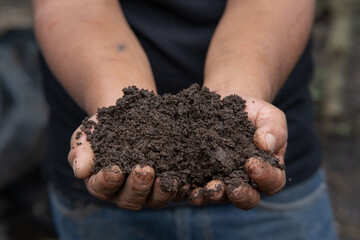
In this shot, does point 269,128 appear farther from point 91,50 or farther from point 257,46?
point 91,50

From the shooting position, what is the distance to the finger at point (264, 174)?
1.20 metres

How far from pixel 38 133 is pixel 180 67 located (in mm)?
1950

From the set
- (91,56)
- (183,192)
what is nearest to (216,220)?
(183,192)

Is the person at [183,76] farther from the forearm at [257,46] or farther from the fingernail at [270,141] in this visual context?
the fingernail at [270,141]

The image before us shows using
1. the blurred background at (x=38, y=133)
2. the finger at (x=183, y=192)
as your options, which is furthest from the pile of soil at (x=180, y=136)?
the blurred background at (x=38, y=133)

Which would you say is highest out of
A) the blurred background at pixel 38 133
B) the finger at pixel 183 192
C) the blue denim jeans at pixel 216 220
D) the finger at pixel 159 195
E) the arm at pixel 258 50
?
Result: the arm at pixel 258 50

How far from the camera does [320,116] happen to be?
4.26m

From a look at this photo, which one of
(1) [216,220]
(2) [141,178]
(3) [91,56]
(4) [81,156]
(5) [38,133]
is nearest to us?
(2) [141,178]

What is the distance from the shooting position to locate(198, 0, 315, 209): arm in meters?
1.45

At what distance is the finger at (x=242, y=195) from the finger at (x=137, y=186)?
0.23 m

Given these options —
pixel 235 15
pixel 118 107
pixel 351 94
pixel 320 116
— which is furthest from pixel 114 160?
pixel 351 94

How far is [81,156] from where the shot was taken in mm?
1305

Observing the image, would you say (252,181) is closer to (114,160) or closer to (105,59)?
(114,160)

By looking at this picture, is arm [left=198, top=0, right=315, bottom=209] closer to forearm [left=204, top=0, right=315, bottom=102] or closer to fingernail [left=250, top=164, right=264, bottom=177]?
forearm [left=204, top=0, right=315, bottom=102]
